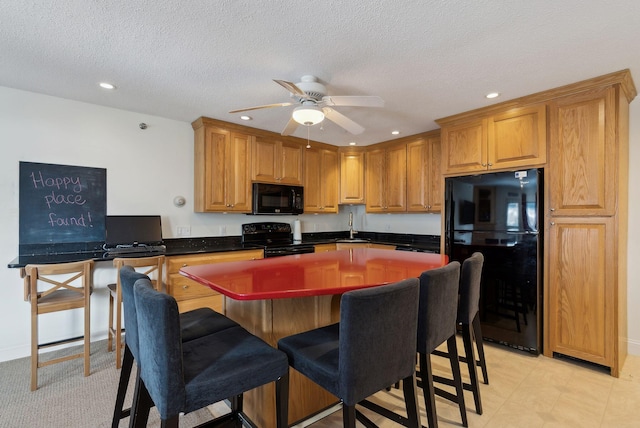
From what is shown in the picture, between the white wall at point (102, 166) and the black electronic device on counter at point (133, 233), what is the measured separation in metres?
0.14

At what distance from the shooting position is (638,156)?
2826 millimetres

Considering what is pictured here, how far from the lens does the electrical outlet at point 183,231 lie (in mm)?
3697

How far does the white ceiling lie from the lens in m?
1.69


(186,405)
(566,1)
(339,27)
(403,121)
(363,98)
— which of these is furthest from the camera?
(403,121)

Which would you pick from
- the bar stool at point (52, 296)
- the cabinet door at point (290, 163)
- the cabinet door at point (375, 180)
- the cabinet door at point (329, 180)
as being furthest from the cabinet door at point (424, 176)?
the bar stool at point (52, 296)

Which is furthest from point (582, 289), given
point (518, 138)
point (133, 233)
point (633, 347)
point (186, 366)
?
point (133, 233)

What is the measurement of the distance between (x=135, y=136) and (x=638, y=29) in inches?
170

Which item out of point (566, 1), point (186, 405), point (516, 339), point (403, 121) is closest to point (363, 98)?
point (566, 1)

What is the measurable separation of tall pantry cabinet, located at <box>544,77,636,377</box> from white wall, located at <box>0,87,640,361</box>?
0.67m

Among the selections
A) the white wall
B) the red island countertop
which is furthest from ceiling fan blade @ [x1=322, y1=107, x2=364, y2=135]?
the white wall

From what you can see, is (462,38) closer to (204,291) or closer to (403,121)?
(403,121)

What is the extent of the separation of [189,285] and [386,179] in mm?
3042

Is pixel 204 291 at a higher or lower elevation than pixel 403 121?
lower

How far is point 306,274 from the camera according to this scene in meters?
1.73
